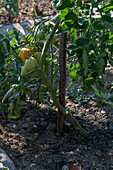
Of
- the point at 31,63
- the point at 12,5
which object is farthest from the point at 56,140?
the point at 12,5

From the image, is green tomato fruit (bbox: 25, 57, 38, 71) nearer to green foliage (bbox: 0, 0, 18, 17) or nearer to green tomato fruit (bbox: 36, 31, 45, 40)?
green tomato fruit (bbox: 36, 31, 45, 40)

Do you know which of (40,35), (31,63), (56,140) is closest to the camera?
(31,63)

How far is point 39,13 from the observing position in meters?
4.03

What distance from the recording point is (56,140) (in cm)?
185

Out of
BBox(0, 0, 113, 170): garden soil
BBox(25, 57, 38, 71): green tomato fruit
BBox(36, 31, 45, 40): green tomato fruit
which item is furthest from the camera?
BBox(0, 0, 113, 170): garden soil

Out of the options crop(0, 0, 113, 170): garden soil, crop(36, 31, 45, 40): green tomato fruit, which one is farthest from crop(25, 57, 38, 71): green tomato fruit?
crop(0, 0, 113, 170): garden soil

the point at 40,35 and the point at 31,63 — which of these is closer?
the point at 31,63

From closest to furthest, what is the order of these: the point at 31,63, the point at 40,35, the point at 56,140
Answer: the point at 31,63 < the point at 40,35 < the point at 56,140

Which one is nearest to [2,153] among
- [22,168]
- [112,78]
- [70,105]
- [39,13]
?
[22,168]

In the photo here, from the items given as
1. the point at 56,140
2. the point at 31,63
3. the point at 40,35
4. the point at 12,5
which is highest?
the point at 12,5

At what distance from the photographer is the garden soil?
1660mm

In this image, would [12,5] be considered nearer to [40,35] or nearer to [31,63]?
[40,35]

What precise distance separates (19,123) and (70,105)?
49cm

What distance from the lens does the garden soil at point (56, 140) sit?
166 centimetres
